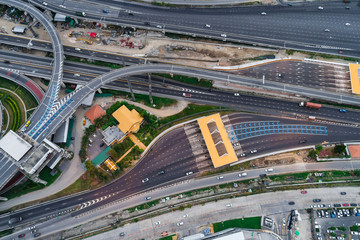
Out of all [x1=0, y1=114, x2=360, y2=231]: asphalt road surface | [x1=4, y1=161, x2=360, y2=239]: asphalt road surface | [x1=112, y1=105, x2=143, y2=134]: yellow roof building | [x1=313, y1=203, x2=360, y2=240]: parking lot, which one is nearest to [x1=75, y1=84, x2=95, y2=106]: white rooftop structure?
[x1=112, y1=105, x2=143, y2=134]: yellow roof building

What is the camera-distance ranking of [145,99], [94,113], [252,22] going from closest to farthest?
[94,113]
[145,99]
[252,22]

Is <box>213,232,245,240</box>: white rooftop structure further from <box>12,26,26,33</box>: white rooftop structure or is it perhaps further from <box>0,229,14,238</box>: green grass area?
<box>12,26,26,33</box>: white rooftop structure

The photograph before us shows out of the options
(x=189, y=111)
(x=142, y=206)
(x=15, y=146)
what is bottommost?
(x=142, y=206)

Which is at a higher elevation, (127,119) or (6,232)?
(127,119)

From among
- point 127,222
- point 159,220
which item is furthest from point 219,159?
point 127,222

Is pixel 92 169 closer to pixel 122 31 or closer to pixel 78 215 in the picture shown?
pixel 78 215

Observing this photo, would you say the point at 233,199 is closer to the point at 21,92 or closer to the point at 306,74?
the point at 306,74

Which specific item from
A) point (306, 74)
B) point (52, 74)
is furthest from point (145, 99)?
point (306, 74)
